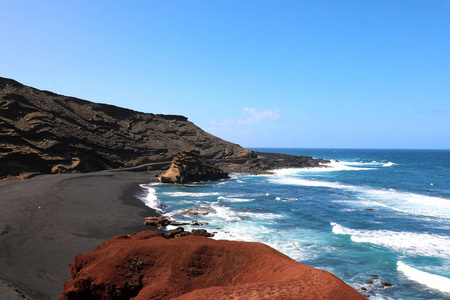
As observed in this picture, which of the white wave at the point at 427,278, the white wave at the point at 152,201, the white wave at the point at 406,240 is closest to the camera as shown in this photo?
the white wave at the point at 427,278

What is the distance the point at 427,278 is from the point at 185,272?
12.9 metres

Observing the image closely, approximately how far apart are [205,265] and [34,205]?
19979 mm

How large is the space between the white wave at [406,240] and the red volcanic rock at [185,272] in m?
13.5

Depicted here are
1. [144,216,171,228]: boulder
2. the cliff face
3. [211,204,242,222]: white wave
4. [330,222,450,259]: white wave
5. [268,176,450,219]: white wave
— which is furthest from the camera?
the cliff face

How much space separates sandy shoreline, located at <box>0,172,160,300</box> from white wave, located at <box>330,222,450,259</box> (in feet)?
51.6

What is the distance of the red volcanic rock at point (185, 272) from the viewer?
22.0ft

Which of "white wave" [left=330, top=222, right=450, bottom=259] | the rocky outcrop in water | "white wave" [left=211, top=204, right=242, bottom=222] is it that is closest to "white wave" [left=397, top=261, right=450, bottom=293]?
"white wave" [left=330, top=222, right=450, bottom=259]

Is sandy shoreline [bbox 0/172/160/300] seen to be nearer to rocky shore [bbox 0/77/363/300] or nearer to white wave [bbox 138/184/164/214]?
rocky shore [bbox 0/77/363/300]

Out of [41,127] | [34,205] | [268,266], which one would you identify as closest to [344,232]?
[268,266]

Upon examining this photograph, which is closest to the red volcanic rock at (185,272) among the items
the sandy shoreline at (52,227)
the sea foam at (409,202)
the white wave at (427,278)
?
the sandy shoreline at (52,227)

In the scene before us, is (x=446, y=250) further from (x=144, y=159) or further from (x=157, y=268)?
(x=144, y=159)

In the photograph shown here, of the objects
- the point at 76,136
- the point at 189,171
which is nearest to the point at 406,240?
the point at 189,171

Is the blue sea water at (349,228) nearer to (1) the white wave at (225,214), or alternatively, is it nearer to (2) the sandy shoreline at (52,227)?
(1) the white wave at (225,214)

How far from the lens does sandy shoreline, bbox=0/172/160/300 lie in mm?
11117
